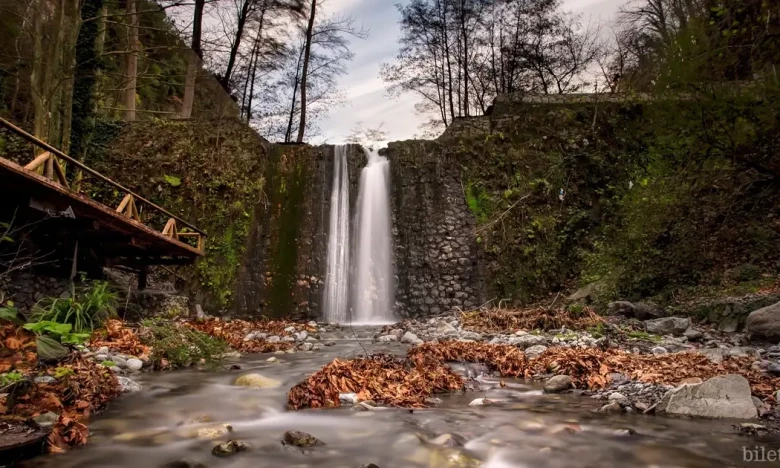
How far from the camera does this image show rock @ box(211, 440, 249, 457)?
2.96 m

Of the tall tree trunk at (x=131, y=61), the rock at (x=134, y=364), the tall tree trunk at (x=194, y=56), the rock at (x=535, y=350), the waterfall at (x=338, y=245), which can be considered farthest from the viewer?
the tall tree trunk at (x=194, y=56)

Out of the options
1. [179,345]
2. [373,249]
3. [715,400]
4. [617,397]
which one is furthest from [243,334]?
[715,400]

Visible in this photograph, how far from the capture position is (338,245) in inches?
553

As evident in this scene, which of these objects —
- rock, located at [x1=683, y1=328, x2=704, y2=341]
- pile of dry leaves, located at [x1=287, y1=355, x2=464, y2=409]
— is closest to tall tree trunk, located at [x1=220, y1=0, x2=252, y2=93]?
pile of dry leaves, located at [x1=287, y1=355, x2=464, y2=409]

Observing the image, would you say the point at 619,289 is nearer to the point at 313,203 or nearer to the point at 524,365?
the point at 524,365

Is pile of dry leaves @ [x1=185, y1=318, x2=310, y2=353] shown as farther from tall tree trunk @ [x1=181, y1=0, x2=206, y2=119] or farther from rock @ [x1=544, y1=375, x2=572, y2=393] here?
tall tree trunk @ [x1=181, y1=0, x2=206, y2=119]

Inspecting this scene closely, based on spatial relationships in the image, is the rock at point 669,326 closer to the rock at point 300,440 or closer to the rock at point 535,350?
the rock at point 535,350

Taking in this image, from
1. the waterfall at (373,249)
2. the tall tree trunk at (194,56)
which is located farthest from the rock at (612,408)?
the tall tree trunk at (194,56)

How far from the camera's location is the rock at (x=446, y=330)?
27.9 feet

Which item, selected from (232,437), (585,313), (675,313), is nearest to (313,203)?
(585,313)

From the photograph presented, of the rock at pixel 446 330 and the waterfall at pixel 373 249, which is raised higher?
the waterfall at pixel 373 249

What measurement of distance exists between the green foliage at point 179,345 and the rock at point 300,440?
320cm

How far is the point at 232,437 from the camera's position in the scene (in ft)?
10.9

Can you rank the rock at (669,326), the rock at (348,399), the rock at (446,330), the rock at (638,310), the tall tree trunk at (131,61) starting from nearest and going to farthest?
1. the rock at (348,399)
2. the rock at (669,326)
3. the rock at (638,310)
4. the rock at (446,330)
5. the tall tree trunk at (131,61)
